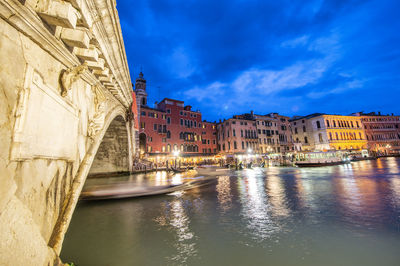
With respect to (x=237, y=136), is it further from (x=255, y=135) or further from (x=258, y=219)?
(x=258, y=219)

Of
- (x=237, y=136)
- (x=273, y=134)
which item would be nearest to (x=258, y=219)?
(x=237, y=136)

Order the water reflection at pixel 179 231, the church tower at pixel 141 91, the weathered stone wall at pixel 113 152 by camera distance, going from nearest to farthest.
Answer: the water reflection at pixel 179 231 → the weathered stone wall at pixel 113 152 → the church tower at pixel 141 91

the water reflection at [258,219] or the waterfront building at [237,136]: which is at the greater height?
the waterfront building at [237,136]

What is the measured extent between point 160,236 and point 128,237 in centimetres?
82

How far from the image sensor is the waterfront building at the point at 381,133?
158 feet

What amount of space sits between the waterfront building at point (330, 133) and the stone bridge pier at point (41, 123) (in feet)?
163

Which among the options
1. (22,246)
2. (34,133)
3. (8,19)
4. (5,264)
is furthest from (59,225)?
(8,19)

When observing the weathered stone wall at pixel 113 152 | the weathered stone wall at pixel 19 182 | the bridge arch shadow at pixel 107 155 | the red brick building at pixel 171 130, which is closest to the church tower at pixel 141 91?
the red brick building at pixel 171 130

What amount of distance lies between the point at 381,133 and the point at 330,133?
22.3 meters

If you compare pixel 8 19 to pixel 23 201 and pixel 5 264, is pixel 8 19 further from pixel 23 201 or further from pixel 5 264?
pixel 5 264

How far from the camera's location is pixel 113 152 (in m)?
16.0

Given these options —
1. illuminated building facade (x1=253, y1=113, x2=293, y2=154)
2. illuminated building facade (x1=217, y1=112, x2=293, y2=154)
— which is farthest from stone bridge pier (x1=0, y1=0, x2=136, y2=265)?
illuminated building facade (x1=253, y1=113, x2=293, y2=154)

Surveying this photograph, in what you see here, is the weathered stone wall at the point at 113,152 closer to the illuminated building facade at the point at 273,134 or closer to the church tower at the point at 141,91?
the church tower at the point at 141,91

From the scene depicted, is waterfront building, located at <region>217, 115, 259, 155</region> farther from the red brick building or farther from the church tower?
the church tower
